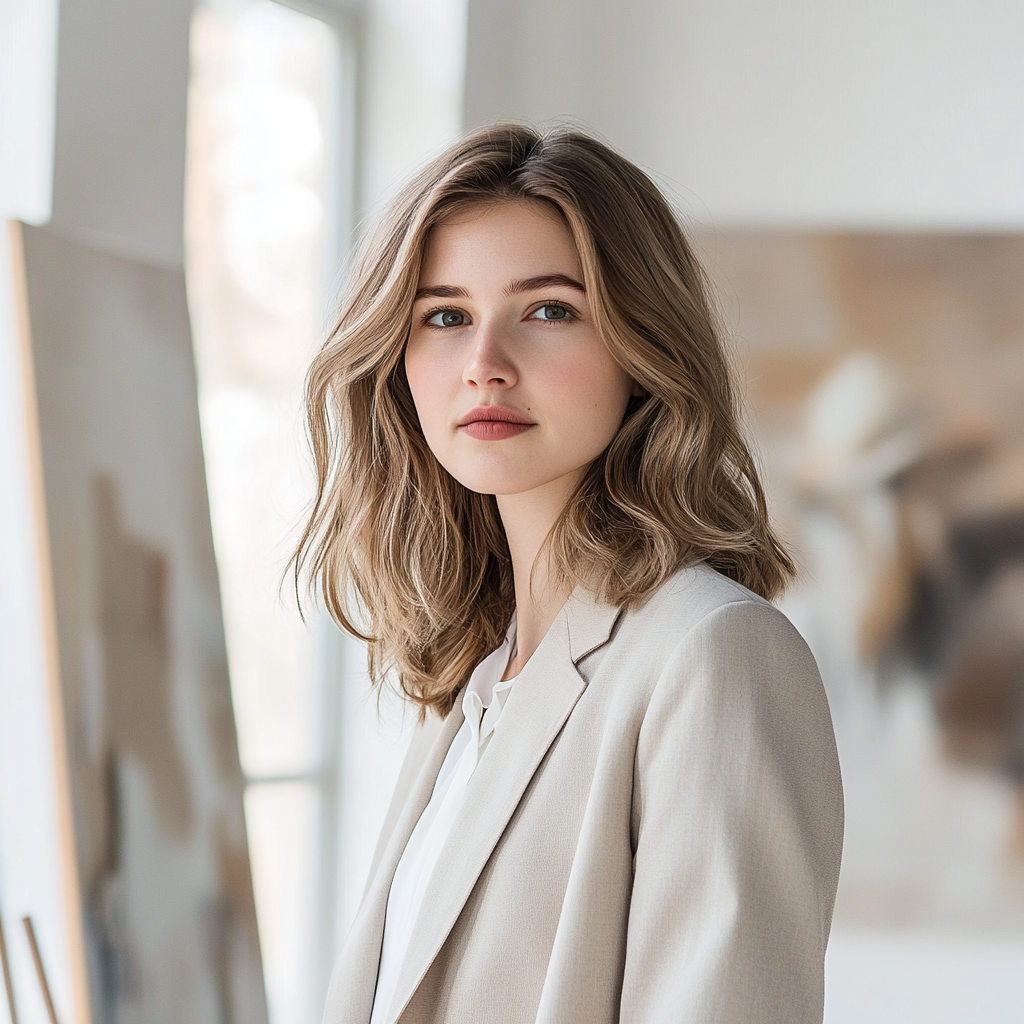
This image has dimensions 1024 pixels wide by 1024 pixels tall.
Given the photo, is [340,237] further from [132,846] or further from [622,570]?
[622,570]

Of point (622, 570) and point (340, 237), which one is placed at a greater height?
point (340, 237)

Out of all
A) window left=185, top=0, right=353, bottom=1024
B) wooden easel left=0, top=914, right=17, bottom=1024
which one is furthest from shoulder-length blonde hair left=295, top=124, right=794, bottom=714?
window left=185, top=0, right=353, bottom=1024

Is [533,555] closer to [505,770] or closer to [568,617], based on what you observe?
[568,617]

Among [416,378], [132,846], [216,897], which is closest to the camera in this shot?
[416,378]

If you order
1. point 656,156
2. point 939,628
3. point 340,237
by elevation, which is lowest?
point 939,628

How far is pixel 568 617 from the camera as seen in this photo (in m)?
1.41

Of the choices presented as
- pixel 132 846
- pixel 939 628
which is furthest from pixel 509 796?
pixel 939 628

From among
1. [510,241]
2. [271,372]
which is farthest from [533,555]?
[271,372]

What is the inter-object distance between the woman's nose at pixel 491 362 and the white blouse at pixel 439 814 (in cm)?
38

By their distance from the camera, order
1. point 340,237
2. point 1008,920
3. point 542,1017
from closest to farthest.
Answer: point 542,1017 → point 1008,920 → point 340,237

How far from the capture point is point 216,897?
9.11 ft

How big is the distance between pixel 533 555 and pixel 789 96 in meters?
2.72

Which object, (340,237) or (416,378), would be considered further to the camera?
(340,237)

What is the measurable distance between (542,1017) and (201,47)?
3.21m
